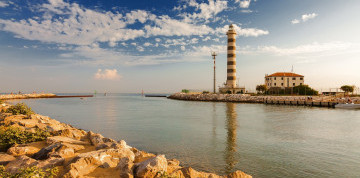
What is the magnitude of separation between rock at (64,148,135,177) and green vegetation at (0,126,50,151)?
4.08 meters

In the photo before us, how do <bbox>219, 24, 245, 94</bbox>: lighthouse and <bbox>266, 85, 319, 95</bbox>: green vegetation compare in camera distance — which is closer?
<bbox>219, 24, 245, 94</bbox>: lighthouse

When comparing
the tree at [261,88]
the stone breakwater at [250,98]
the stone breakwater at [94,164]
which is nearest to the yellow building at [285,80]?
the tree at [261,88]

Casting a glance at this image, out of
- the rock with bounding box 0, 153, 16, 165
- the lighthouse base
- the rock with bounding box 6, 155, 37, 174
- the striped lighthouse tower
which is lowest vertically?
the rock with bounding box 0, 153, 16, 165

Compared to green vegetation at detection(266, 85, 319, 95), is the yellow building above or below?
above

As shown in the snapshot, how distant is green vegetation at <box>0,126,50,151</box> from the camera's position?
8.19m

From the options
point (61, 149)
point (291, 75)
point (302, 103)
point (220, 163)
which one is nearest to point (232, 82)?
point (302, 103)

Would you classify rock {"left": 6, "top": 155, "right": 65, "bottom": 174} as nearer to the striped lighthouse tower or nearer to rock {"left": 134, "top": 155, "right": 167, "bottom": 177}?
rock {"left": 134, "top": 155, "right": 167, "bottom": 177}

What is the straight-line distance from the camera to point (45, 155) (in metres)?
6.99

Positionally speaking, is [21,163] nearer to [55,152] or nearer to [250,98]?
[55,152]

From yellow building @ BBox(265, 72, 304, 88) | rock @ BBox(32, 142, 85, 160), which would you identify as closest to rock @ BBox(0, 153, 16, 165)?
rock @ BBox(32, 142, 85, 160)

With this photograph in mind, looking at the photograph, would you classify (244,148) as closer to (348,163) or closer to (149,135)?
(348,163)

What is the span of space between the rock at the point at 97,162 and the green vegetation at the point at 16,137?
4.08 m

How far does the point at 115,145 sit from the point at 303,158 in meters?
9.19

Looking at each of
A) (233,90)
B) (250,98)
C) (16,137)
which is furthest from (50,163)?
(233,90)
